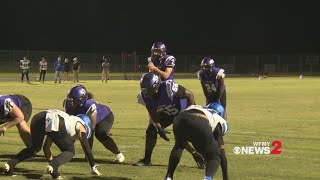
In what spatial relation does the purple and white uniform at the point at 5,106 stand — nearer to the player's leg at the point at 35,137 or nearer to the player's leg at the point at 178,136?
the player's leg at the point at 35,137

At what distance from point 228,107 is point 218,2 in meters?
46.1

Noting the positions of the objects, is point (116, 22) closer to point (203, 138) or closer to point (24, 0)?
point (24, 0)

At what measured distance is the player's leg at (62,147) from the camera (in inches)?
287

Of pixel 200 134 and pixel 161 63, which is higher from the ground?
pixel 161 63

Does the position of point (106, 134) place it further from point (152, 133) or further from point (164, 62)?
point (164, 62)

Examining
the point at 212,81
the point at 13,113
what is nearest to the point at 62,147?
the point at 13,113

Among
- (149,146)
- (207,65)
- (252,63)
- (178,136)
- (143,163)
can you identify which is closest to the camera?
(178,136)

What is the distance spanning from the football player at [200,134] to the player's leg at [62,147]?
1.43 m

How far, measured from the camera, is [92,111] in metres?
8.32

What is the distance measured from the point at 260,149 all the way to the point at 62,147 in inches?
173

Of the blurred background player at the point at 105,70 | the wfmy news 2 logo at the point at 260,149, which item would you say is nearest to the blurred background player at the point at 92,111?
the wfmy news 2 logo at the point at 260,149

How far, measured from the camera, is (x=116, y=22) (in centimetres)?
6066

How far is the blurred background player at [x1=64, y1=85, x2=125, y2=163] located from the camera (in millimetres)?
8000

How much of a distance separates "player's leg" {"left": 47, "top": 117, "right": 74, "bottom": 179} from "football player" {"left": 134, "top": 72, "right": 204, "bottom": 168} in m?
1.37
